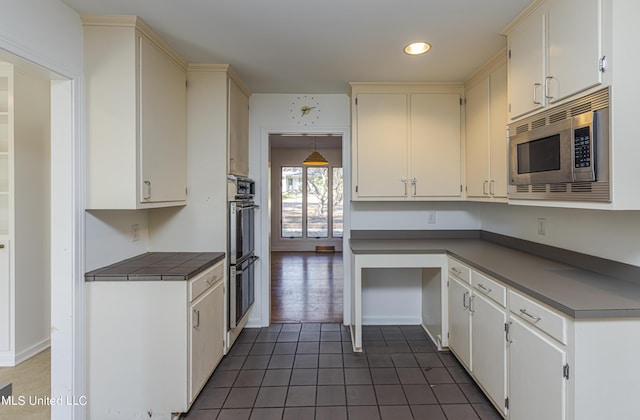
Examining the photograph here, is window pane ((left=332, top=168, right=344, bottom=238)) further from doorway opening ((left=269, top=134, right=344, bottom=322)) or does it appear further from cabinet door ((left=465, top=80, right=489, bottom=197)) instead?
cabinet door ((left=465, top=80, right=489, bottom=197))

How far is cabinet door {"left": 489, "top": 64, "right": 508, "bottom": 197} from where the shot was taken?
2.35 m

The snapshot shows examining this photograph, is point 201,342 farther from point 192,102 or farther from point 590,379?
point 590,379

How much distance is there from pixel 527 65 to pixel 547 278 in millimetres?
1166

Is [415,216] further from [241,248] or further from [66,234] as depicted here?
[66,234]

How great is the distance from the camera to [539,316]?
58.1 inches

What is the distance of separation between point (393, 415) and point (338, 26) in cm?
234

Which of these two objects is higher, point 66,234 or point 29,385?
point 66,234

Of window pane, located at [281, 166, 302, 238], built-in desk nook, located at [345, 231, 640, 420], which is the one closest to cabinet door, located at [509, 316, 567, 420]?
built-in desk nook, located at [345, 231, 640, 420]

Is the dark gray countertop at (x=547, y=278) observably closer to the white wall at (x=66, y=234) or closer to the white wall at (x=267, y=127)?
the white wall at (x=267, y=127)

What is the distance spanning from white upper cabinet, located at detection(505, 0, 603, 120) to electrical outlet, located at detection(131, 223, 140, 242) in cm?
263

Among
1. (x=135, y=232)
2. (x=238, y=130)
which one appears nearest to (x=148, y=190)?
(x=135, y=232)

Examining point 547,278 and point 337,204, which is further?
point 337,204

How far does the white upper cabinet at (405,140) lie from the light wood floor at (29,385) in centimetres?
266

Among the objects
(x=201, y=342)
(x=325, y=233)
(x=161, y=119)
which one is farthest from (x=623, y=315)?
(x=325, y=233)
